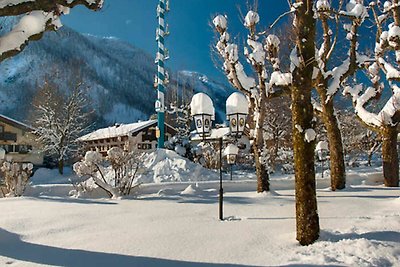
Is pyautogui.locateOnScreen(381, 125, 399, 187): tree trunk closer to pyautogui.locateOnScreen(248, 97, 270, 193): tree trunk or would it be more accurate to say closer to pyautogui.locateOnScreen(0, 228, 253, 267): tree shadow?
pyautogui.locateOnScreen(248, 97, 270, 193): tree trunk

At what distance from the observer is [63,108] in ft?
98.1

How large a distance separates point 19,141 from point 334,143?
35497 millimetres

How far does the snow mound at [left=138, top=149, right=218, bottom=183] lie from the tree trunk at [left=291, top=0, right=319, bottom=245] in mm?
12896

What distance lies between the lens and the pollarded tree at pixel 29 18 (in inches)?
165

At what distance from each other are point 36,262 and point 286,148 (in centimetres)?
2534

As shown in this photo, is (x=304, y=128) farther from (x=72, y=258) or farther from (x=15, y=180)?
(x=15, y=180)

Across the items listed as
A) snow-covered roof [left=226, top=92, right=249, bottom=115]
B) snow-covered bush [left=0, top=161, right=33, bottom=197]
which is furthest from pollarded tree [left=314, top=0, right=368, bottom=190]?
snow-covered bush [left=0, top=161, right=33, bottom=197]

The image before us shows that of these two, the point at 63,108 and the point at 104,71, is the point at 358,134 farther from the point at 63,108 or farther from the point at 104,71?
the point at 104,71

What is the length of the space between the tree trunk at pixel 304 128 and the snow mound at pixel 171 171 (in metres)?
12.9

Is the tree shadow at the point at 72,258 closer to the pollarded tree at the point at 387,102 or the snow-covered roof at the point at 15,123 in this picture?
the pollarded tree at the point at 387,102

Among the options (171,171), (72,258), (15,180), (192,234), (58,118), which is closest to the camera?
(72,258)

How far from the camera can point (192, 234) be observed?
16.4 feet

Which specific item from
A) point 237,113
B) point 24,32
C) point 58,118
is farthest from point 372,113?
point 58,118

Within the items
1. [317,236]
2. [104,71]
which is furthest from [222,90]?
[317,236]
